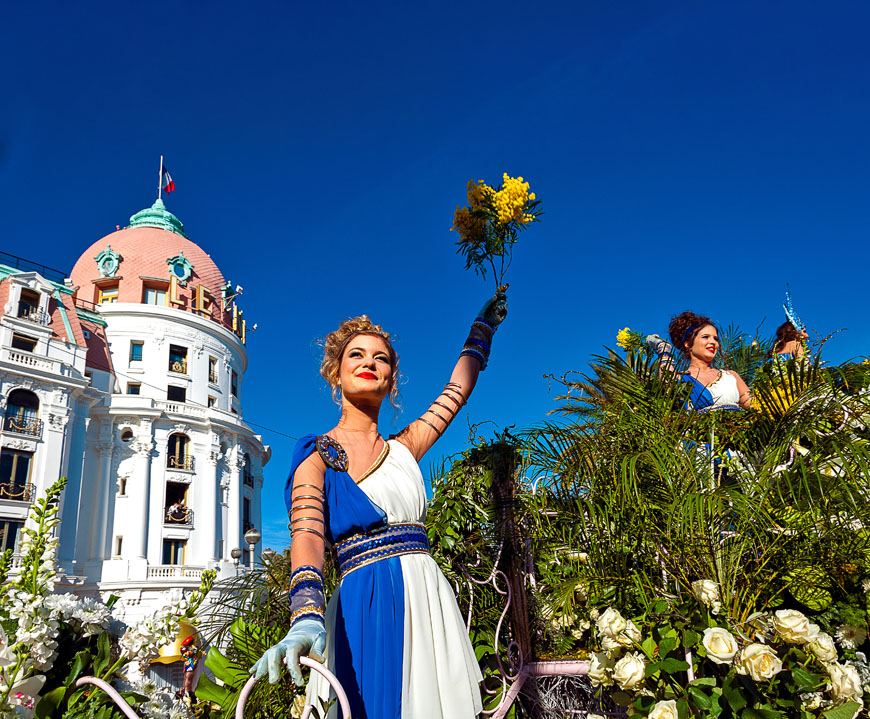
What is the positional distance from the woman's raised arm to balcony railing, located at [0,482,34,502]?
21.8 m

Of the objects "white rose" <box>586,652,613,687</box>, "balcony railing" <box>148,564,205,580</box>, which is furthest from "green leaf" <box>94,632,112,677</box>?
"balcony railing" <box>148,564,205,580</box>

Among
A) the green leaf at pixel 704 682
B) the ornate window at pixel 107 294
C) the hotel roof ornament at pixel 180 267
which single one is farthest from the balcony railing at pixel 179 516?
the green leaf at pixel 704 682

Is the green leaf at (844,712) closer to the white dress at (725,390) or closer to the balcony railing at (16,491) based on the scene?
the white dress at (725,390)

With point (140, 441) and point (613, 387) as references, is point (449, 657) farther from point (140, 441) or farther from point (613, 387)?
point (140, 441)

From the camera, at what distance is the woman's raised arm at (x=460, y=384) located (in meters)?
2.82

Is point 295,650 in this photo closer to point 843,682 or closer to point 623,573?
point 623,573

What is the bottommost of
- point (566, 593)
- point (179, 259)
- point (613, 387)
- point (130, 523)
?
point (566, 593)

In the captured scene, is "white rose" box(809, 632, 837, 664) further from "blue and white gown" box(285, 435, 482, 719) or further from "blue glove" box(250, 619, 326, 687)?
"blue glove" box(250, 619, 326, 687)

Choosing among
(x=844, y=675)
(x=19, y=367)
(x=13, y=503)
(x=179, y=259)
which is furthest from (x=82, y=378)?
(x=844, y=675)

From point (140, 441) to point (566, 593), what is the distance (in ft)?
79.7

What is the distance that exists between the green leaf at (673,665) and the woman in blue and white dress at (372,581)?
0.65m

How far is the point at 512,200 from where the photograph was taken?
3.07 meters

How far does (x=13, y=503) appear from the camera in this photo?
19719 millimetres

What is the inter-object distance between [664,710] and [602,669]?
264 millimetres
